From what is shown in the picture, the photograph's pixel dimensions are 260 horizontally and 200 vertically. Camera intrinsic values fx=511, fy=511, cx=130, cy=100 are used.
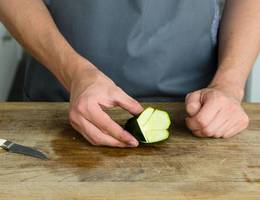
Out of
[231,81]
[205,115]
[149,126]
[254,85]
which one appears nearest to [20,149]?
[149,126]

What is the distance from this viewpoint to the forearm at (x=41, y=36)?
983mm

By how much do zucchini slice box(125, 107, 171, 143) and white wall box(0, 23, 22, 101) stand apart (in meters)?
1.12

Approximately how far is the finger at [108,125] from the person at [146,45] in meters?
0.07

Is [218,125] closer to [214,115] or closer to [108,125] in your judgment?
[214,115]

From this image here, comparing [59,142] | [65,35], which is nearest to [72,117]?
[59,142]

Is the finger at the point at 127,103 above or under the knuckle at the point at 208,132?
above

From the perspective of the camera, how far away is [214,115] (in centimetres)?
92

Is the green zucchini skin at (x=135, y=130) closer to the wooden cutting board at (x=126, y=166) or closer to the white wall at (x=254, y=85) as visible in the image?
the wooden cutting board at (x=126, y=166)

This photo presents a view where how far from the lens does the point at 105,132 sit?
883 millimetres

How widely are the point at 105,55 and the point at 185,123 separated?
25 cm

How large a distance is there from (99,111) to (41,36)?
243 millimetres

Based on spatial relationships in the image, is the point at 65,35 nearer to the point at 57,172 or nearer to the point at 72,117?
the point at 72,117

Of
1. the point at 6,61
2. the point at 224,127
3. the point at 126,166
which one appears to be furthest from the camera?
the point at 6,61

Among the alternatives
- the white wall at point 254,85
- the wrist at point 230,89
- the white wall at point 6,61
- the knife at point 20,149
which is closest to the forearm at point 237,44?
the wrist at point 230,89
